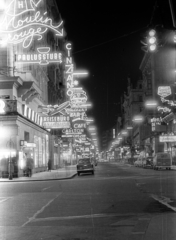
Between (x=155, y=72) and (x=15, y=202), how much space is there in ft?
296

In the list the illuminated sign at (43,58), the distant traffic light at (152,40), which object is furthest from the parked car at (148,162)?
the distant traffic light at (152,40)

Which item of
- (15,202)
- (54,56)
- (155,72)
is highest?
(155,72)

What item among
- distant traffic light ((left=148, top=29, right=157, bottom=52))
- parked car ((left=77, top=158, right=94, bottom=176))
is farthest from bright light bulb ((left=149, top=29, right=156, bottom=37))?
parked car ((left=77, top=158, right=94, bottom=176))

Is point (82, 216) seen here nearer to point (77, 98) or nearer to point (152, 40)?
point (152, 40)

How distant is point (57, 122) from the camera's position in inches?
1780

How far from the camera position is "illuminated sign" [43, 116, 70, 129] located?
146 ft

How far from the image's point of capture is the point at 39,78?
51781mm

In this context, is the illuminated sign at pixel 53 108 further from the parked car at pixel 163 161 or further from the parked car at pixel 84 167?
the parked car at pixel 163 161

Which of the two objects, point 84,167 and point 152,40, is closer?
point 152,40

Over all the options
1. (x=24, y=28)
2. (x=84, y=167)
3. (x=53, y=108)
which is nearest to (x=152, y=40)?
(x=24, y=28)

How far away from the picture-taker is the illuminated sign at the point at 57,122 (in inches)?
1756

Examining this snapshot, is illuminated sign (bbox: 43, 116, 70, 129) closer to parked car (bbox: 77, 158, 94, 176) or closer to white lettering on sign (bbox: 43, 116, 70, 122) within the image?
white lettering on sign (bbox: 43, 116, 70, 122)

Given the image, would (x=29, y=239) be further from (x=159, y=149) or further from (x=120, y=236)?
(x=159, y=149)

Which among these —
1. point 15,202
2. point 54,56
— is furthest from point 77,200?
point 54,56
